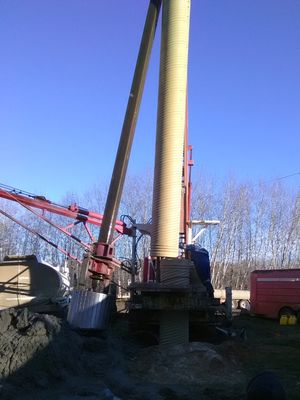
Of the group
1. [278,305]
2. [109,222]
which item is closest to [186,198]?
[109,222]

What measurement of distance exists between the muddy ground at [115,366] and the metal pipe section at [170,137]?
283 cm

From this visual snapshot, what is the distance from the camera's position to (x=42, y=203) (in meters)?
20.6

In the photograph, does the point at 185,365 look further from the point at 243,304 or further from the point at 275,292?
the point at 243,304

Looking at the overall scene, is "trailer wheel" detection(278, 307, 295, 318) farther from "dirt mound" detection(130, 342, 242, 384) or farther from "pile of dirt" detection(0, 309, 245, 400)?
"dirt mound" detection(130, 342, 242, 384)

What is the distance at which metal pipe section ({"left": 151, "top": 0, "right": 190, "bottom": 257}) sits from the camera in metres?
12.3

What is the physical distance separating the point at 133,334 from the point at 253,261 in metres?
35.8

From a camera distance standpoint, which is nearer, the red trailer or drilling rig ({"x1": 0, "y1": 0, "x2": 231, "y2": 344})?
drilling rig ({"x1": 0, "y1": 0, "x2": 231, "y2": 344})

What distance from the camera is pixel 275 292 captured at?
24.4m

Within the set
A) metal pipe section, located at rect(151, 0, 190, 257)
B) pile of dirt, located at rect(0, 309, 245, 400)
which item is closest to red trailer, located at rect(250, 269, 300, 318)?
metal pipe section, located at rect(151, 0, 190, 257)

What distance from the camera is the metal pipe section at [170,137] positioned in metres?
12.3

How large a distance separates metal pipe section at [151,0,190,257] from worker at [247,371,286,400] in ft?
22.2

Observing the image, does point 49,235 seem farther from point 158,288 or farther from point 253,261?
point 158,288

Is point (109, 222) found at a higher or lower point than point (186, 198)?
lower

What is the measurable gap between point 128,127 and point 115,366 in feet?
22.0
